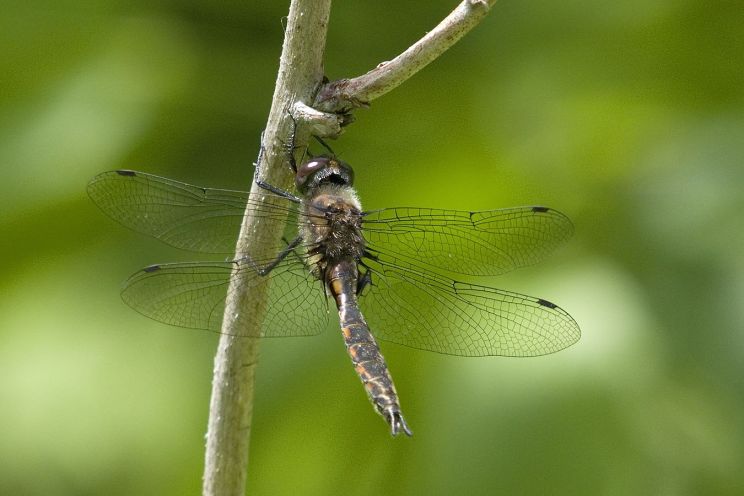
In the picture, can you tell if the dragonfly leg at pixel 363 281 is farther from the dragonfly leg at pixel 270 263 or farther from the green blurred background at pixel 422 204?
the green blurred background at pixel 422 204

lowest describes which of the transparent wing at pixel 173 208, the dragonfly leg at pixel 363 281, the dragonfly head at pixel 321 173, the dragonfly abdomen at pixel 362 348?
the dragonfly abdomen at pixel 362 348

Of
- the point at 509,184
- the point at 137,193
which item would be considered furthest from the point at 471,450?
the point at 137,193

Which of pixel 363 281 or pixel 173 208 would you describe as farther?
pixel 363 281

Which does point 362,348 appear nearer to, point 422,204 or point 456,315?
point 456,315

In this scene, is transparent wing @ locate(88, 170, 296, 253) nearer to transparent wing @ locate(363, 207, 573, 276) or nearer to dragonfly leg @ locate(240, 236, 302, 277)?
dragonfly leg @ locate(240, 236, 302, 277)

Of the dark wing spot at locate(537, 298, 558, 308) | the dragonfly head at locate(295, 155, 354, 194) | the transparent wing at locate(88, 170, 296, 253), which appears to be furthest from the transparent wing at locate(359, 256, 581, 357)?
the transparent wing at locate(88, 170, 296, 253)

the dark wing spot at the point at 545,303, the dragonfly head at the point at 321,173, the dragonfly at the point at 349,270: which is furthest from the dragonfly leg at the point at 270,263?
the dark wing spot at the point at 545,303

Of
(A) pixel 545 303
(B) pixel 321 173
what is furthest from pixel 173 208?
(A) pixel 545 303
